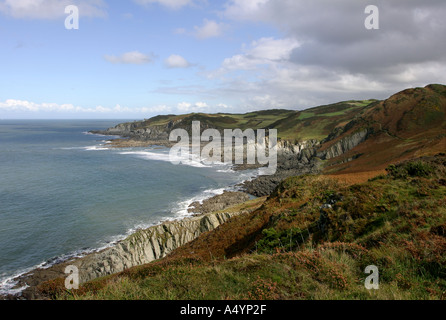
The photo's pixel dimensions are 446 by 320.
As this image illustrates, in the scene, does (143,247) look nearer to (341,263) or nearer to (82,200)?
(341,263)

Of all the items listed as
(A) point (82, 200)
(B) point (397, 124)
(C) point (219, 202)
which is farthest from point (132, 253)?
(B) point (397, 124)

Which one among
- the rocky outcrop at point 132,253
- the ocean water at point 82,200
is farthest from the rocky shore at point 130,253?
the ocean water at point 82,200

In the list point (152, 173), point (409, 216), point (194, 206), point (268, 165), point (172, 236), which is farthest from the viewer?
point (268, 165)

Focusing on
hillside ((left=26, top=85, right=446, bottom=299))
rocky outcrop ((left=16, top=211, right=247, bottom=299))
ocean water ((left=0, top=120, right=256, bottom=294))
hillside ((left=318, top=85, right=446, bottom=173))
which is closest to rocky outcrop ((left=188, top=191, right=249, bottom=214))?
ocean water ((left=0, top=120, right=256, bottom=294))

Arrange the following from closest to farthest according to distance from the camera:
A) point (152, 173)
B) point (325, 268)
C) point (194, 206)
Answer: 1. point (325, 268)
2. point (194, 206)
3. point (152, 173)

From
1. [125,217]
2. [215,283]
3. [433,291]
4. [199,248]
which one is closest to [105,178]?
[125,217]

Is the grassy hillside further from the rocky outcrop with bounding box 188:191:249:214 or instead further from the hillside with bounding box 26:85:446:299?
the rocky outcrop with bounding box 188:191:249:214
